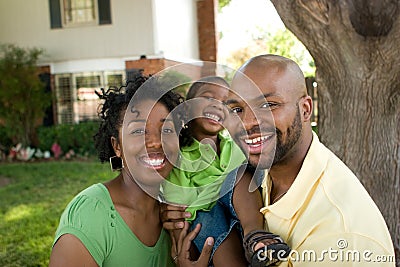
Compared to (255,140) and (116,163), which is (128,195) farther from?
(255,140)

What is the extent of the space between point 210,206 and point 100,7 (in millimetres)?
12486

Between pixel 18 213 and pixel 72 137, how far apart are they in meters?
5.69

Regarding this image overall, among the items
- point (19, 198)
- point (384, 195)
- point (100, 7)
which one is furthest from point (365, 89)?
point (100, 7)

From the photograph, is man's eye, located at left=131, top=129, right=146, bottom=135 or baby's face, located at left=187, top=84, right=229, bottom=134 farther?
baby's face, located at left=187, top=84, right=229, bottom=134

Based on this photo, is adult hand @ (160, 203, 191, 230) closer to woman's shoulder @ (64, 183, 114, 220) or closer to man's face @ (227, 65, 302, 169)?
woman's shoulder @ (64, 183, 114, 220)

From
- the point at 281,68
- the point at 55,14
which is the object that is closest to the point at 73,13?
the point at 55,14

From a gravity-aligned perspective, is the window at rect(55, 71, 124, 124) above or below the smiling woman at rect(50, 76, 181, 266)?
below

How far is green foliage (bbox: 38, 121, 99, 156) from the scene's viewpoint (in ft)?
43.1

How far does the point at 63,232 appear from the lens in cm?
229

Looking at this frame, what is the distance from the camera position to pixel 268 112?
2.06m

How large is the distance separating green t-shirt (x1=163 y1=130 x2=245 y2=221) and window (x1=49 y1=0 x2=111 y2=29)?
12.1m

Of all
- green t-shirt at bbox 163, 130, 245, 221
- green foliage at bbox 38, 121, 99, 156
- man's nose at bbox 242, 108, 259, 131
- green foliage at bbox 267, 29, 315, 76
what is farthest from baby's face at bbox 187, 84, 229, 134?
green foliage at bbox 267, 29, 315, 76

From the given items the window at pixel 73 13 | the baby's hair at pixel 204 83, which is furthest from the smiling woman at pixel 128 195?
the window at pixel 73 13

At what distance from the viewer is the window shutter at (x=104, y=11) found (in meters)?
14.0
